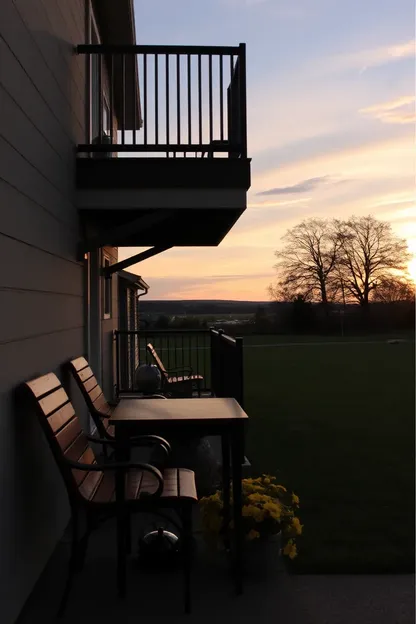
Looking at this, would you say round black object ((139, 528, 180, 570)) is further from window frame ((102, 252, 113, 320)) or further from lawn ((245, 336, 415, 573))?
window frame ((102, 252, 113, 320))

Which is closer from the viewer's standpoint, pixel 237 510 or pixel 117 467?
A: pixel 117 467

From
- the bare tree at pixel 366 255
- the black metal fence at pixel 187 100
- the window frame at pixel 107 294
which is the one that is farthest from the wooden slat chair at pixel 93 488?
the bare tree at pixel 366 255

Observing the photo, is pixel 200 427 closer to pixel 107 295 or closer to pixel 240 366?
pixel 240 366

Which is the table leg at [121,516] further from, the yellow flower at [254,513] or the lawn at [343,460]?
the lawn at [343,460]

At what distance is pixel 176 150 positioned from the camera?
5.50 metres

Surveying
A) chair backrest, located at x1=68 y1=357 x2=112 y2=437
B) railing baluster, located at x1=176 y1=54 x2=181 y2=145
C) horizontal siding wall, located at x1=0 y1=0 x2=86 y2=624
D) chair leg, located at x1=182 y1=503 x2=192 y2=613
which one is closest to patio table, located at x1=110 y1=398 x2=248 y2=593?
chair leg, located at x1=182 y1=503 x2=192 y2=613

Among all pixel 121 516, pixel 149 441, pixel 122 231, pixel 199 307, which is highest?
pixel 122 231

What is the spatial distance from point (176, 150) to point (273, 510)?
10.6ft

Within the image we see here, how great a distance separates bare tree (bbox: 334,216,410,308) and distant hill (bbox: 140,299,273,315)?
8645 millimetres

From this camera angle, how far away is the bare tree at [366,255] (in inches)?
2023

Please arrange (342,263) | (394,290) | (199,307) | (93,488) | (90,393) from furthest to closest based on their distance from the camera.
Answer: (342,263)
(394,290)
(199,307)
(90,393)
(93,488)

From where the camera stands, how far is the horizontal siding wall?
9.67ft

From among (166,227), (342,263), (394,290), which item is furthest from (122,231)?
(342,263)

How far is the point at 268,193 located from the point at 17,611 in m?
30.8
